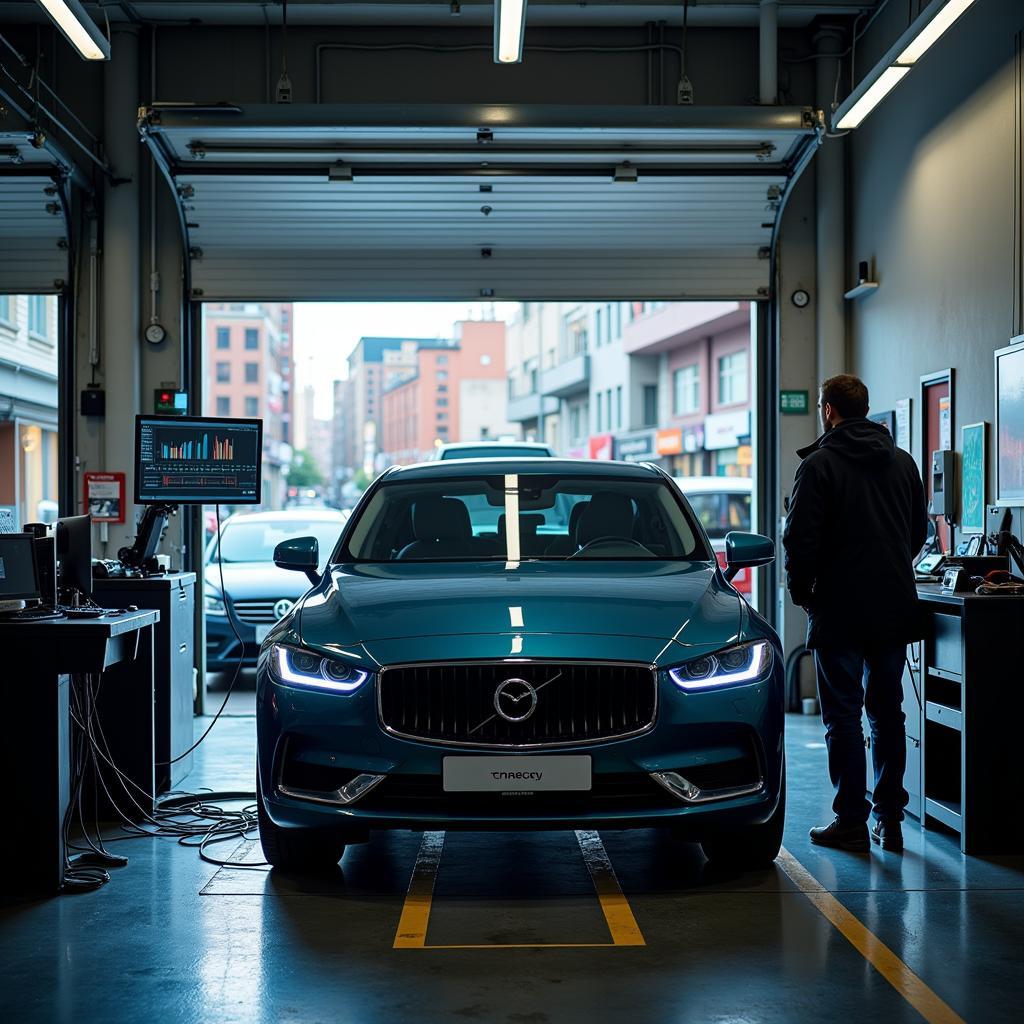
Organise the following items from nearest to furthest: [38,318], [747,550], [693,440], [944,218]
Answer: [747,550]
[944,218]
[38,318]
[693,440]

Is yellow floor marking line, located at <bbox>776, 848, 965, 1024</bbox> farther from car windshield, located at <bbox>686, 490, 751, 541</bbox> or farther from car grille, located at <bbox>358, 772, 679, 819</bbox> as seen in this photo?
car windshield, located at <bbox>686, 490, 751, 541</bbox>

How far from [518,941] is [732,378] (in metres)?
33.8

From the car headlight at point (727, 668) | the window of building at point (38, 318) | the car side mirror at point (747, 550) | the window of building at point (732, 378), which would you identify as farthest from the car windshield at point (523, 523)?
the window of building at point (732, 378)

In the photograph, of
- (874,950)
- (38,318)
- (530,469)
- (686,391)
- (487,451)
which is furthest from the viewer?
(686,391)

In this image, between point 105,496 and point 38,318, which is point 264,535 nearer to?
point 105,496

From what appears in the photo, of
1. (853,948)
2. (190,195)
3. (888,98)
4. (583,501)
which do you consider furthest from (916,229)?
(853,948)

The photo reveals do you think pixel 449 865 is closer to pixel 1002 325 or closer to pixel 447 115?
pixel 1002 325

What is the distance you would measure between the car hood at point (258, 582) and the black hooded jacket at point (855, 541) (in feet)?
21.1

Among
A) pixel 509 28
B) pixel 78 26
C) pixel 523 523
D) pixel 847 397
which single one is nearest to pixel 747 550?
pixel 847 397

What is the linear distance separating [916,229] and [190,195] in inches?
202

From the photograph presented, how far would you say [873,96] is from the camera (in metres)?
7.82

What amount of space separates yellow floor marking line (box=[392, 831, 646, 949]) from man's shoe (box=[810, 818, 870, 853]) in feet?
3.02

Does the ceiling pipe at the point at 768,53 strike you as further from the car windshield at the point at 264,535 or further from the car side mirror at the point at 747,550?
the car windshield at the point at 264,535

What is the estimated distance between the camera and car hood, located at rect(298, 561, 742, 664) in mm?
4586
